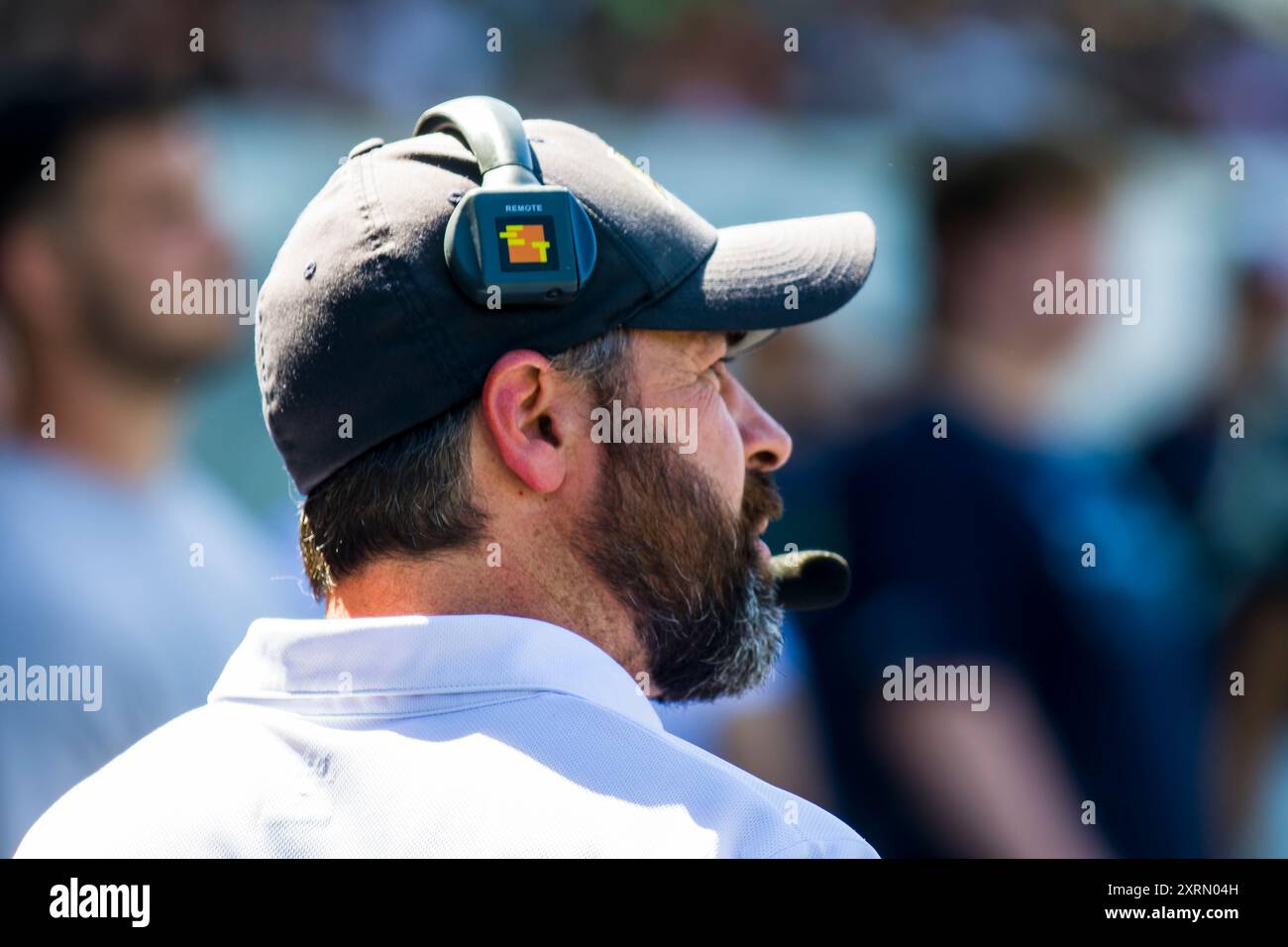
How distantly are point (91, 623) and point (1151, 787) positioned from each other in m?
1.80

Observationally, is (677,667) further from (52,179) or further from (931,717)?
(52,179)

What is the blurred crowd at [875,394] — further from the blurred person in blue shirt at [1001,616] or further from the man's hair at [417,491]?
the man's hair at [417,491]

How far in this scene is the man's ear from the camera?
3.84 ft

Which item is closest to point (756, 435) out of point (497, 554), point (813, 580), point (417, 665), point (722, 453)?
point (722, 453)

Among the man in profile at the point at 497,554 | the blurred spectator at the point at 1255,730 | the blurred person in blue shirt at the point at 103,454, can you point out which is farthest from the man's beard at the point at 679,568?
the blurred spectator at the point at 1255,730

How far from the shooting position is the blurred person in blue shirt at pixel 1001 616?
7.88 feet

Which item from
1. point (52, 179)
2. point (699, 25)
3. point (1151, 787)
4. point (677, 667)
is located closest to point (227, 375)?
point (52, 179)

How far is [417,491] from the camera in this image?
46.3 inches

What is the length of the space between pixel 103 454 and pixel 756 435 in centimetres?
156

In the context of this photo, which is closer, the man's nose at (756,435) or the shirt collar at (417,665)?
the shirt collar at (417,665)

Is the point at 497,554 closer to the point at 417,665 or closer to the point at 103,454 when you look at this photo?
the point at 417,665

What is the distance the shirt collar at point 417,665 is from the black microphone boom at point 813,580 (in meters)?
0.44
